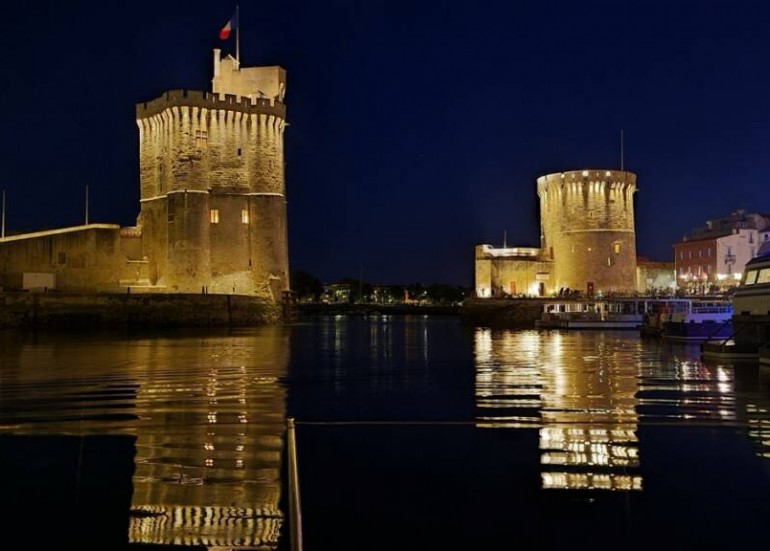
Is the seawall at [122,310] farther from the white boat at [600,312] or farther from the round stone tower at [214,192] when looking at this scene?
the white boat at [600,312]

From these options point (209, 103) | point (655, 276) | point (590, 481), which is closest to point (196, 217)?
point (209, 103)

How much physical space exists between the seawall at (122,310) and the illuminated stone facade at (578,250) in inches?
851

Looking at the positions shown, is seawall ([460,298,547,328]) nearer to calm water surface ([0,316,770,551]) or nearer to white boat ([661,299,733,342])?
white boat ([661,299,733,342])

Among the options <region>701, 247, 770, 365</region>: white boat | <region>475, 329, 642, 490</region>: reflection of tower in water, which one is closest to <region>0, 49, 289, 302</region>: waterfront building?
<region>475, 329, 642, 490</region>: reflection of tower in water

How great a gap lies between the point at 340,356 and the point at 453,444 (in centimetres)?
1489

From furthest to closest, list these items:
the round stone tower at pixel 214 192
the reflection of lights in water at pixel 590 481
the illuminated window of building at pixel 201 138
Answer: the illuminated window of building at pixel 201 138 < the round stone tower at pixel 214 192 < the reflection of lights in water at pixel 590 481

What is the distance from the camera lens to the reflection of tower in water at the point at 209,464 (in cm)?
491

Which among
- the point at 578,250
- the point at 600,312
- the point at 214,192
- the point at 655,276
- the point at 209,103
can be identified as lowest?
the point at 600,312

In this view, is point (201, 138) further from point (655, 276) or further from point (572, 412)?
point (655, 276)

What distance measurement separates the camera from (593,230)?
56969 millimetres

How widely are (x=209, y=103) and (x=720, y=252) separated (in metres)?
44.3

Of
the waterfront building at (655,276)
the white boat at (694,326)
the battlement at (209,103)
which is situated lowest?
the white boat at (694,326)

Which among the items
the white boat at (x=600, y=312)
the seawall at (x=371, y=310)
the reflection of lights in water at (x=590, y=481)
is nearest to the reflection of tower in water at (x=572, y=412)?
the reflection of lights in water at (x=590, y=481)

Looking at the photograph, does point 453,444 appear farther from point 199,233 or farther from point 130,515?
point 199,233
